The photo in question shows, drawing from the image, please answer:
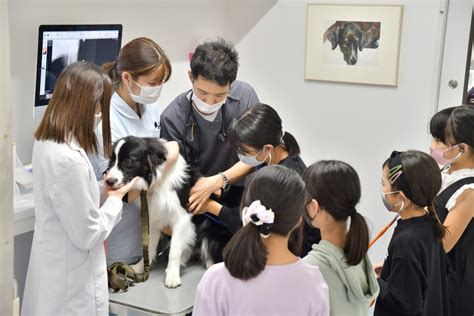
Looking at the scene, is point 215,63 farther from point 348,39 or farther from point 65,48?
point 348,39

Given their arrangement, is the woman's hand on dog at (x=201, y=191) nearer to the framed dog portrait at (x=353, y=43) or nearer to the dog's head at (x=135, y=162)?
the dog's head at (x=135, y=162)

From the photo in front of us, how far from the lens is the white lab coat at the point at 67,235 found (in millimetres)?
1777

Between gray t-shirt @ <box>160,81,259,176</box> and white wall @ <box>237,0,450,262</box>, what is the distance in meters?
1.45

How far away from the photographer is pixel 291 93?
3.93 m

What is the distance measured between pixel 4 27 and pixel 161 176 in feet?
2.50

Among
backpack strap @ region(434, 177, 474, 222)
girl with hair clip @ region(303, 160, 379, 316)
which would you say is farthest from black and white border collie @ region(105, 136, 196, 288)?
backpack strap @ region(434, 177, 474, 222)

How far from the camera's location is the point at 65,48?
7.85 ft

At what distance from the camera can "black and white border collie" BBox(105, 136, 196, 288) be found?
81.9 inches

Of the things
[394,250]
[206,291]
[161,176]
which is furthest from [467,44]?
[206,291]

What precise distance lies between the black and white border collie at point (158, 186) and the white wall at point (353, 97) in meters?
1.73

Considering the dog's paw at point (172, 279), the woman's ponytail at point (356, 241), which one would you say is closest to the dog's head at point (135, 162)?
the dog's paw at point (172, 279)

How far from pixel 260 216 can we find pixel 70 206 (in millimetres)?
653

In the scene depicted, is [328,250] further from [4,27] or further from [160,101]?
[160,101]

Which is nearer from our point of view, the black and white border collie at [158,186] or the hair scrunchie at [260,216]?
the hair scrunchie at [260,216]
